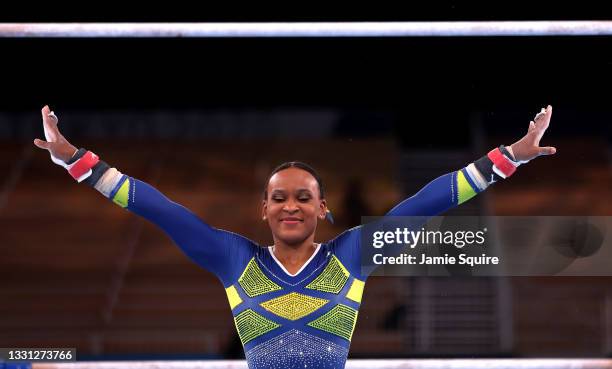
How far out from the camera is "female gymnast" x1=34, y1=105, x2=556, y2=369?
2887mm

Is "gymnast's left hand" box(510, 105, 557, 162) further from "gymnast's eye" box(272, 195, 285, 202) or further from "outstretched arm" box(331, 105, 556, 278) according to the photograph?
"gymnast's eye" box(272, 195, 285, 202)

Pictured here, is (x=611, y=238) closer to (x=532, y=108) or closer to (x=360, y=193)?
(x=532, y=108)

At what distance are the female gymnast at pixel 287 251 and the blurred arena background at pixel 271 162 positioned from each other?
2.35m

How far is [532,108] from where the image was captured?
721cm

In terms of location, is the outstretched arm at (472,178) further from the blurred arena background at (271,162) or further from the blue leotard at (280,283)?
the blurred arena background at (271,162)

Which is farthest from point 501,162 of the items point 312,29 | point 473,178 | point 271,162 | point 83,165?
point 271,162

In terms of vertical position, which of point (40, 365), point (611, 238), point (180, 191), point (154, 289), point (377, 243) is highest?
point (180, 191)

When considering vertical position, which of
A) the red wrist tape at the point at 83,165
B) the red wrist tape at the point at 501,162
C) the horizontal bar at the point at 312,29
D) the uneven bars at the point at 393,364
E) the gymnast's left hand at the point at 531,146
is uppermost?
the horizontal bar at the point at 312,29

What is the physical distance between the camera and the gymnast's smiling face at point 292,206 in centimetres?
294

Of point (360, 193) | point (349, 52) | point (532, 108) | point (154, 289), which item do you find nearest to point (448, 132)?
point (532, 108)

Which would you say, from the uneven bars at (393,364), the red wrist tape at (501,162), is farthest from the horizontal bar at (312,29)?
the uneven bars at (393,364)

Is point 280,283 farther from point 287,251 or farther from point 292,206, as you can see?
point 292,206

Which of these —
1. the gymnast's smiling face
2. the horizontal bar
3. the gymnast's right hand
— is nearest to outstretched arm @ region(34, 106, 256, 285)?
the gymnast's right hand
